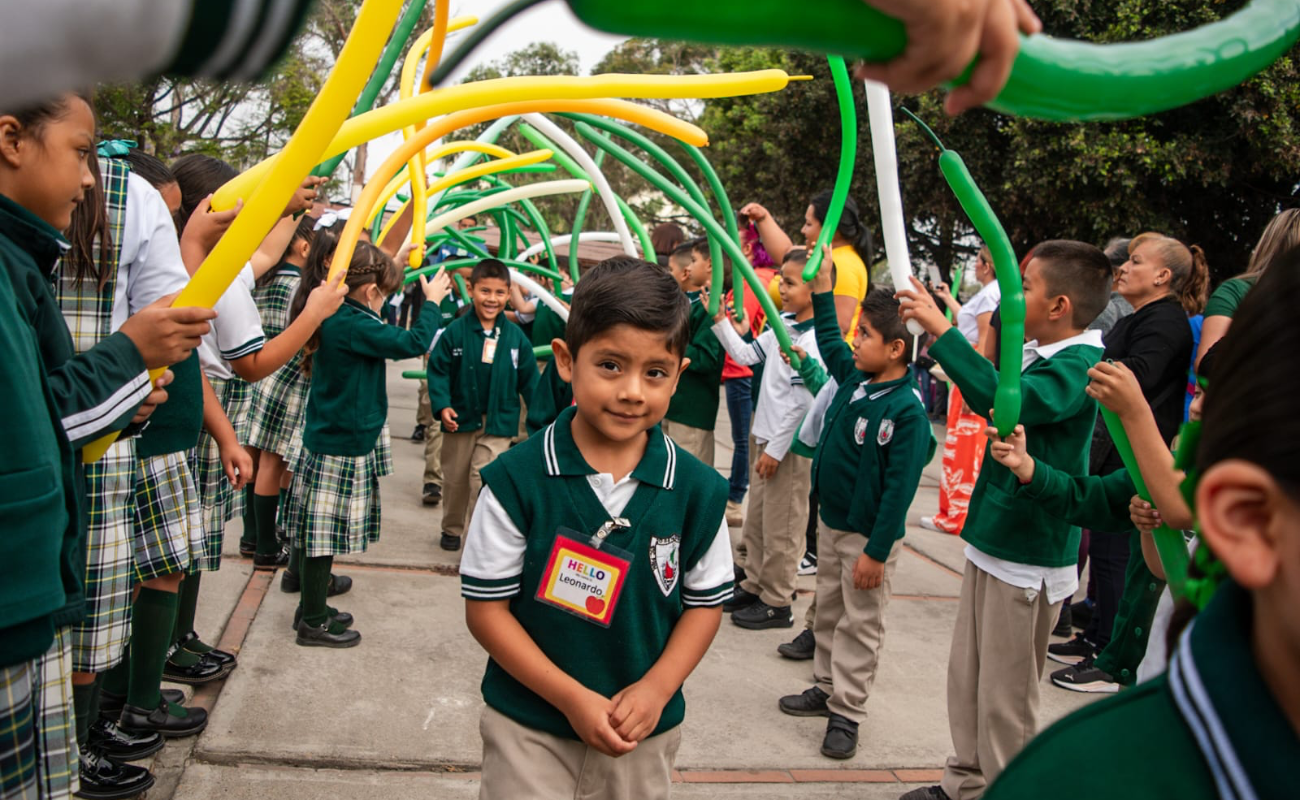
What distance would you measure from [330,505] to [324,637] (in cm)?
52

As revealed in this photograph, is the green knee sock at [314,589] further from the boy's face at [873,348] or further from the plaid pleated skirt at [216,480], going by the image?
the boy's face at [873,348]

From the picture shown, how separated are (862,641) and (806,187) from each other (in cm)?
1265

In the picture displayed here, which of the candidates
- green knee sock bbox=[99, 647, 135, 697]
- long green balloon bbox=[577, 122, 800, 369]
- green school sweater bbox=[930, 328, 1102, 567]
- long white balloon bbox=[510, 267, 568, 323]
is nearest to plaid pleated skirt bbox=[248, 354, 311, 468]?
long white balloon bbox=[510, 267, 568, 323]

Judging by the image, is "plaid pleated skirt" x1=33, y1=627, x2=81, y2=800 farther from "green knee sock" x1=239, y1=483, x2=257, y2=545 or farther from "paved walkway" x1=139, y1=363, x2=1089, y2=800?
"green knee sock" x1=239, y1=483, x2=257, y2=545

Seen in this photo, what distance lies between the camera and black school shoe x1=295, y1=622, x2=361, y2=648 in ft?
12.4

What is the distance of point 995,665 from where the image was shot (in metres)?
2.82

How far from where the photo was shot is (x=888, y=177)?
2.12 meters

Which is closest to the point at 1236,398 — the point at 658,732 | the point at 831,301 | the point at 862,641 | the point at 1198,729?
the point at 1198,729

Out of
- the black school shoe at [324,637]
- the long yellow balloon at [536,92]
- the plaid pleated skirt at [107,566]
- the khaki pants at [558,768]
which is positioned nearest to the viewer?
the long yellow balloon at [536,92]

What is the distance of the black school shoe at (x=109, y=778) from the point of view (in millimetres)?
2566

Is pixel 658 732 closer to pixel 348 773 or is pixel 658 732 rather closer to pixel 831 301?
pixel 348 773

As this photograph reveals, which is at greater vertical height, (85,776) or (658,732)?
(658,732)

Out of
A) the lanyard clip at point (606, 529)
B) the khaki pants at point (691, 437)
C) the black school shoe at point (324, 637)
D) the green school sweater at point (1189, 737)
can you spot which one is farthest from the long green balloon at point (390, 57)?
the khaki pants at point (691, 437)

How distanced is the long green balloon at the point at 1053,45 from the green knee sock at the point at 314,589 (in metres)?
3.54
